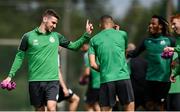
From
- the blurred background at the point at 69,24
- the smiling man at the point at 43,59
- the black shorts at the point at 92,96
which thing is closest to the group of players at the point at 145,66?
the smiling man at the point at 43,59

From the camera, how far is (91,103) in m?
17.5

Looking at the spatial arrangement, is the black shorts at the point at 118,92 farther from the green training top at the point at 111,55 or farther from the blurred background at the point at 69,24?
the blurred background at the point at 69,24

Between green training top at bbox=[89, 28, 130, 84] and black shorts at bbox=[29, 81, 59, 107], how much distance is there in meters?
0.85

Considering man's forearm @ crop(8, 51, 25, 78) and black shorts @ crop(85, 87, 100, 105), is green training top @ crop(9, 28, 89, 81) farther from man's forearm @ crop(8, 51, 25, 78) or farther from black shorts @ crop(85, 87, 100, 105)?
black shorts @ crop(85, 87, 100, 105)

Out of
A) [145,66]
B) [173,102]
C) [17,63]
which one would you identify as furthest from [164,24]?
[17,63]

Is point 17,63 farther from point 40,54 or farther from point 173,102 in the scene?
point 173,102

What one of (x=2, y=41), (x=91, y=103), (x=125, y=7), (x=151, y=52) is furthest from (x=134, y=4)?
(x=151, y=52)

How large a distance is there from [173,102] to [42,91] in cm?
230

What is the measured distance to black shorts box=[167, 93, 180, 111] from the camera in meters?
12.8

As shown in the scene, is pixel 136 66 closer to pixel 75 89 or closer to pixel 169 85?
pixel 169 85

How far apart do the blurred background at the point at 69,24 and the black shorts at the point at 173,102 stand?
33.4 feet

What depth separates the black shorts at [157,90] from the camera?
544 inches

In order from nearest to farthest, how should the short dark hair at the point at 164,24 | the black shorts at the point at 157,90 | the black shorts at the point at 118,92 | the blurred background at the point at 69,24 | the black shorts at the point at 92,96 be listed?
1. the black shorts at the point at 118,92
2. the short dark hair at the point at 164,24
3. the black shorts at the point at 157,90
4. the black shorts at the point at 92,96
5. the blurred background at the point at 69,24

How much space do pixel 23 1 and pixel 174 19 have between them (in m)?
22.1
